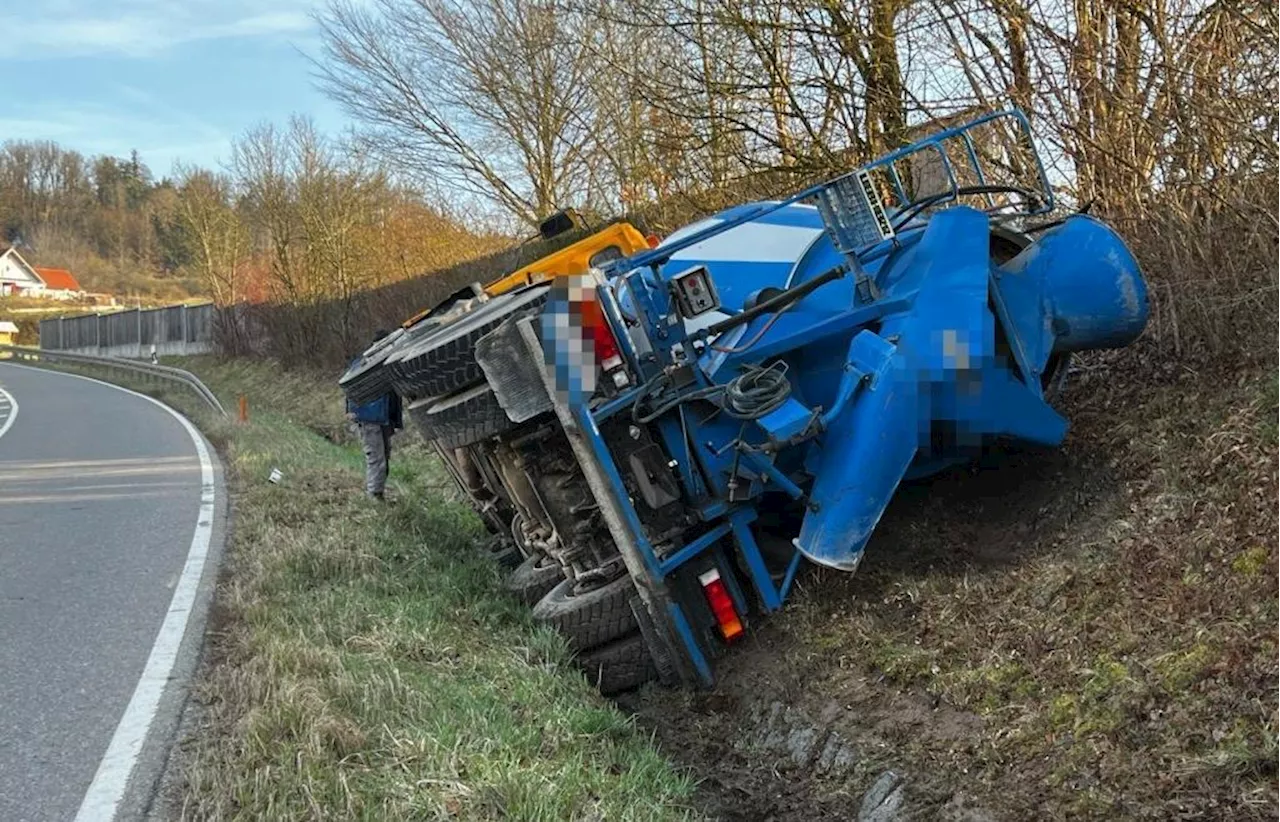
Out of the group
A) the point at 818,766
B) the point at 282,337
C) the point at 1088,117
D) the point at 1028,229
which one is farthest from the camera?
the point at 282,337

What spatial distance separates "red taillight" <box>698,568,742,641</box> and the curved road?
2.15 metres

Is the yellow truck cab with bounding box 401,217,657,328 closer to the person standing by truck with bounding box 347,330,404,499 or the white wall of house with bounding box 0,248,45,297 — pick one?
the person standing by truck with bounding box 347,330,404,499

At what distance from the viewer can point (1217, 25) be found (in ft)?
17.6

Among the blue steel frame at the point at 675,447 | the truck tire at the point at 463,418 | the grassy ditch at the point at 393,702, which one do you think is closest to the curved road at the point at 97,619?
the grassy ditch at the point at 393,702

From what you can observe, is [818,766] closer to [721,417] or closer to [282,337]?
[721,417]

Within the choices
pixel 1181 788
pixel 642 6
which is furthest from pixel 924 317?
pixel 642 6

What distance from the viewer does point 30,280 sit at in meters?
83.9

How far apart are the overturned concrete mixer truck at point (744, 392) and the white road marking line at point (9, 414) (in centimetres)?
1364

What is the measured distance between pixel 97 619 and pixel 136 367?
23.8 m

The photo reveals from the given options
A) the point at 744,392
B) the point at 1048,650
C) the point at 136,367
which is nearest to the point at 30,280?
the point at 136,367

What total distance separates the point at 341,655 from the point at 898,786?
2269 millimetres

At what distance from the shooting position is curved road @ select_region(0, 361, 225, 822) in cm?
371

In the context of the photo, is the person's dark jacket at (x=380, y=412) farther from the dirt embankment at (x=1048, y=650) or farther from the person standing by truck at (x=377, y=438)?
the dirt embankment at (x=1048, y=650)

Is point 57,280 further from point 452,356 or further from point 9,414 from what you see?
point 452,356
